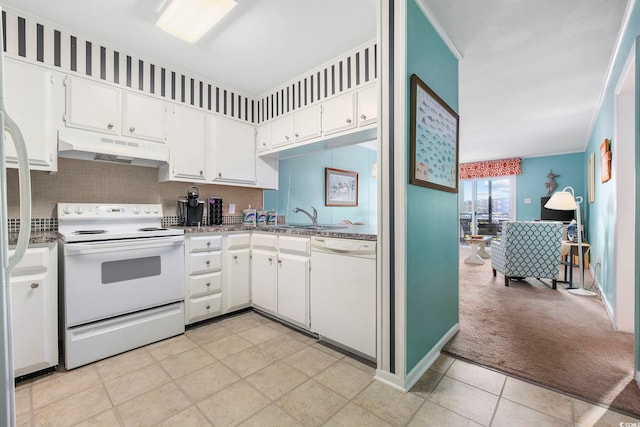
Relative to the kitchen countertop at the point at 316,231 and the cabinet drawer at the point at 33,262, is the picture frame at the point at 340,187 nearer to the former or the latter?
the kitchen countertop at the point at 316,231

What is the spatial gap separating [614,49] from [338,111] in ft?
7.72

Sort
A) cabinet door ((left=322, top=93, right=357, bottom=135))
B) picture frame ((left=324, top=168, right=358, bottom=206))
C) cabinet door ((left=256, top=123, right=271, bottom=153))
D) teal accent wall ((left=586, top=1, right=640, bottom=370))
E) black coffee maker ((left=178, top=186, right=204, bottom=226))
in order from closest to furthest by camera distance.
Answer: teal accent wall ((left=586, top=1, right=640, bottom=370)) < cabinet door ((left=322, top=93, right=357, bottom=135)) < black coffee maker ((left=178, top=186, right=204, bottom=226)) < cabinet door ((left=256, top=123, right=271, bottom=153)) < picture frame ((left=324, top=168, right=358, bottom=206))

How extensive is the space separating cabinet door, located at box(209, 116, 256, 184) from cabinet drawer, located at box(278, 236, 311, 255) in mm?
1080

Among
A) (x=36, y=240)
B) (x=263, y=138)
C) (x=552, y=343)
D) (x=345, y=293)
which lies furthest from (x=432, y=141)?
(x=36, y=240)

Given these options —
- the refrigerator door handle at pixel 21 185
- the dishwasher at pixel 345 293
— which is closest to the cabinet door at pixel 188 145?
the dishwasher at pixel 345 293

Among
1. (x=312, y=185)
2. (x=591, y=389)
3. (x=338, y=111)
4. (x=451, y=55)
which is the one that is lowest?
(x=591, y=389)

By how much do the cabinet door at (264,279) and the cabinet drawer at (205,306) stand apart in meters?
0.35

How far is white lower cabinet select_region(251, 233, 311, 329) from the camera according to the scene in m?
2.37

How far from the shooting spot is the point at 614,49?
241 cm

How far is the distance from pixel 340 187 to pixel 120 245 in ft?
11.1

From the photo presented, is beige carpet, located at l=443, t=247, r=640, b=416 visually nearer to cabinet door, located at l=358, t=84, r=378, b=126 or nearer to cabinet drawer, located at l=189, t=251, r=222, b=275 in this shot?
cabinet door, located at l=358, t=84, r=378, b=126

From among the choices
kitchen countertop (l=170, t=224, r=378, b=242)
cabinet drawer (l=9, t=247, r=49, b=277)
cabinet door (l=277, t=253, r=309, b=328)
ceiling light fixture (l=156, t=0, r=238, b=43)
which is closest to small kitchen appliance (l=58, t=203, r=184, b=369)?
cabinet drawer (l=9, t=247, r=49, b=277)

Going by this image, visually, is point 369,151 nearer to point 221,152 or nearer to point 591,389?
point 221,152

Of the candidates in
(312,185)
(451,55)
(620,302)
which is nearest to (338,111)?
(451,55)
